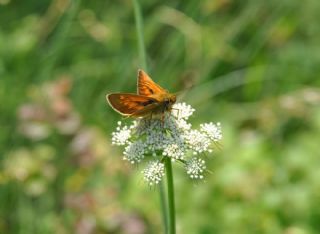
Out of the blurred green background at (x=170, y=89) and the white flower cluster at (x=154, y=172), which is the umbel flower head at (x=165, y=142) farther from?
the blurred green background at (x=170, y=89)

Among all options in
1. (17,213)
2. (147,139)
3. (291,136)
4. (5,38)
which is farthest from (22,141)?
(147,139)

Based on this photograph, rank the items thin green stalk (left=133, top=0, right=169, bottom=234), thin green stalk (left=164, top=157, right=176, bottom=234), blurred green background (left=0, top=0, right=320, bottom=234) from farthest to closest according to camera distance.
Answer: blurred green background (left=0, top=0, right=320, bottom=234)
thin green stalk (left=133, top=0, right=169, bottom=234)
thin green stalk (left=164, top=157, right=176, bottom=234)

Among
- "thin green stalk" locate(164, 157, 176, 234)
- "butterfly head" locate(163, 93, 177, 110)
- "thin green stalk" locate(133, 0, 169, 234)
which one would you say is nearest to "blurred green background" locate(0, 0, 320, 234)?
"thin green stalk" locate(133, 0, 169, 234)

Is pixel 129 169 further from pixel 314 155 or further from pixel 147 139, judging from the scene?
pixel 147 139

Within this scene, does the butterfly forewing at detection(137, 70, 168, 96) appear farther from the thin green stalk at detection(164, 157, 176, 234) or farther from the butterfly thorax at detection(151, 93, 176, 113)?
the thin green stalk at detection(164, 157, 176, 234)

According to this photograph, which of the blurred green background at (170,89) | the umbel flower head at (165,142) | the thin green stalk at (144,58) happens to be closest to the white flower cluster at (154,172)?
the umbel flower head at (165,142)
